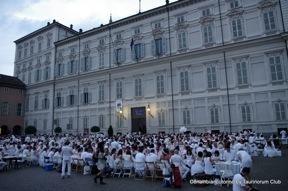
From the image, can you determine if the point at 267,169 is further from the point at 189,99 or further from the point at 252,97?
the point at 189,99

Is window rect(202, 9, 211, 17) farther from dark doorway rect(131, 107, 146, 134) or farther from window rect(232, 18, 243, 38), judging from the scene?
dark doorway rect(131, 107, 146, 134)

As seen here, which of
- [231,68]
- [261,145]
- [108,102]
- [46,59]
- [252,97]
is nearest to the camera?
[261,145]

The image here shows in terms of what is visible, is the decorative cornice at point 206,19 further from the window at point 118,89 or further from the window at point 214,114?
the window at point 118,89

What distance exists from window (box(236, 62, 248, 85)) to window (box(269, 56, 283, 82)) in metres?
2.63

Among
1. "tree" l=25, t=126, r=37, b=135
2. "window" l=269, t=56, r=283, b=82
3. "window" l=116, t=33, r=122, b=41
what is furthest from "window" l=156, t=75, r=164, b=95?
"tree" l=25, t=126, r=37, b=135

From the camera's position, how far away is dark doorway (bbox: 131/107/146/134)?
3406 cm

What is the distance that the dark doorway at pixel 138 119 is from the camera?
112 ft

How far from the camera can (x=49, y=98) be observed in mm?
46250

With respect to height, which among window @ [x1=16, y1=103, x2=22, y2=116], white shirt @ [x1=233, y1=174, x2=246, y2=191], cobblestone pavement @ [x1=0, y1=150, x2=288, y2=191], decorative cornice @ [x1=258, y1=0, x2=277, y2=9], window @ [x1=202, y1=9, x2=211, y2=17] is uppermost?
window @ [x1=202, y1=9, x2=211, y2=17]

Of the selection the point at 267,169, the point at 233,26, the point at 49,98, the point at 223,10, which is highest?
the point at 223,10

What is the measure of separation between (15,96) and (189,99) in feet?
119

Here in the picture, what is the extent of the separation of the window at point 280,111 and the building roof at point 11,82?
150ft

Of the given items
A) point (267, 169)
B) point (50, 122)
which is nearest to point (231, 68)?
point (267, 169)

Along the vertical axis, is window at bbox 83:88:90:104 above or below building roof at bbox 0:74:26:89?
below
